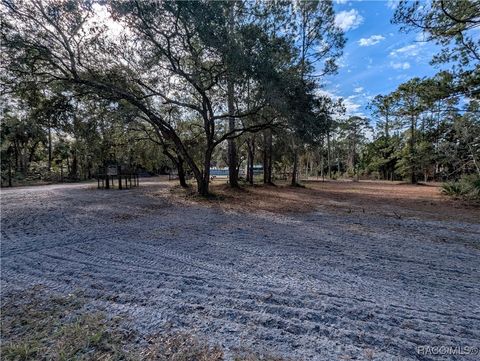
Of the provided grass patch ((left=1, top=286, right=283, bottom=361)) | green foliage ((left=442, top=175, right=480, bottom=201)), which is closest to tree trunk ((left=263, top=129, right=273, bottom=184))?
green foliage ((left=442, top=175, right=480, bottom=201))

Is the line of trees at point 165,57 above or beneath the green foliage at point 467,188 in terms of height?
Answer: above

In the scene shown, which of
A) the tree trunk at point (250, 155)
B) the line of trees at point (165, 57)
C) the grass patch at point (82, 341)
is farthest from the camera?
the tree trunk at point (250, 155)

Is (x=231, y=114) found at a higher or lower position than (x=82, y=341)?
higher

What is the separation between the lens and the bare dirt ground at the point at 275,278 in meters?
1.75

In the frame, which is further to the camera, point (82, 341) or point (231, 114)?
point (231, 114)

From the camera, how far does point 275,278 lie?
2666mm

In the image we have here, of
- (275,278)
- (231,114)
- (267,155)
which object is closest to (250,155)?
(267,155)

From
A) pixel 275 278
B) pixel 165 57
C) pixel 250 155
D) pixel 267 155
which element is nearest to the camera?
pixel 275 278

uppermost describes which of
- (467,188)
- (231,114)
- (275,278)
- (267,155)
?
A: (231,114)

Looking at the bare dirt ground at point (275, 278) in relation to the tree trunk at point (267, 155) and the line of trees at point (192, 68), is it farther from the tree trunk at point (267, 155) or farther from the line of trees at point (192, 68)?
the tree trunk at point (267, 155)

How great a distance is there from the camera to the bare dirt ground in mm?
1752

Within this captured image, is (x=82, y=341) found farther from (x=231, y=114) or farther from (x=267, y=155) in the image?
(x=267, y=155)

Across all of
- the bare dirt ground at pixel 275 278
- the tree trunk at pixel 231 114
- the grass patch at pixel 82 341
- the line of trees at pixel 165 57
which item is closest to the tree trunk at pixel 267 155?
the tree trunk at pixel 231 114

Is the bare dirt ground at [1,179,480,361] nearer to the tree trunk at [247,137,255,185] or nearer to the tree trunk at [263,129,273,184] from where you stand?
the tree trunk at [263,129,273,184]
